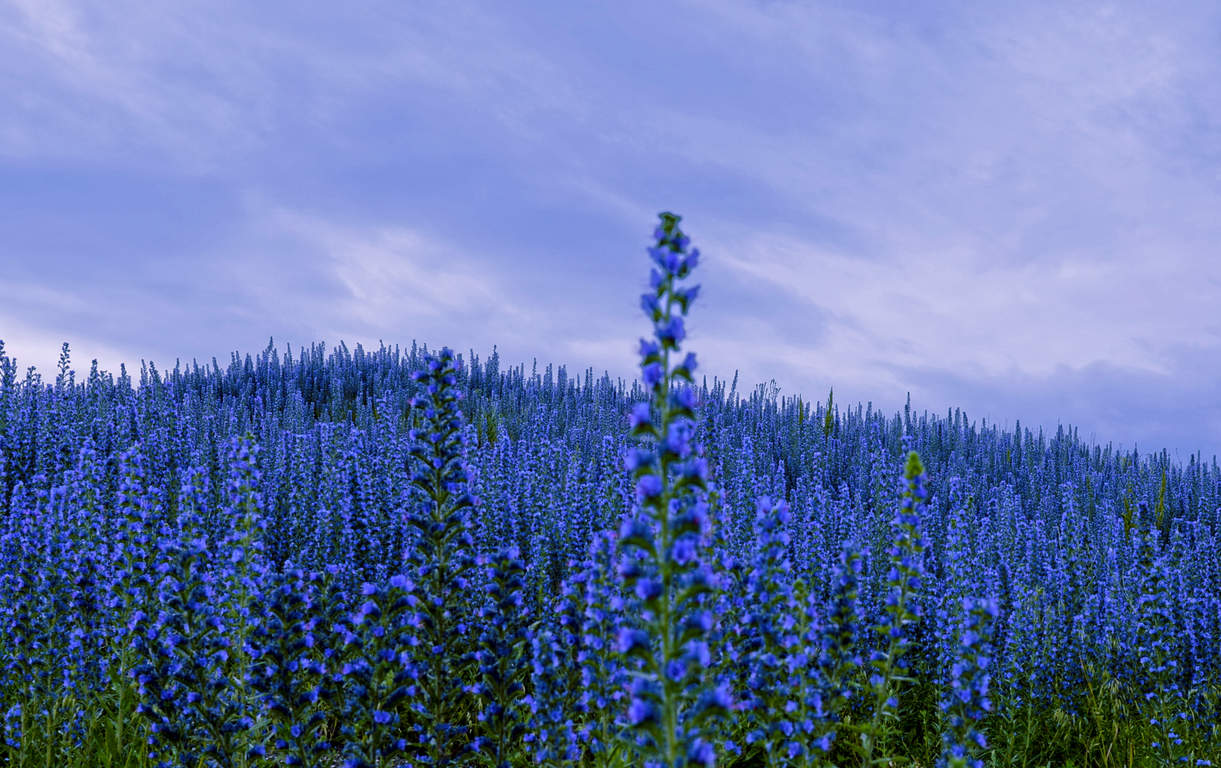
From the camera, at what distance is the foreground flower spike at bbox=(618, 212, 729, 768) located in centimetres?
332

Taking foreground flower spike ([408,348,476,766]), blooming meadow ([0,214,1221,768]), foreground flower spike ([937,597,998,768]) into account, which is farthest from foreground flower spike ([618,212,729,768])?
foreground flower spike ([408,348,476,766])

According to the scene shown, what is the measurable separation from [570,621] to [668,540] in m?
2.59

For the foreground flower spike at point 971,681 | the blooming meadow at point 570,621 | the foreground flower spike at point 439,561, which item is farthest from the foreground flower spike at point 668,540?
the foreground flower spike at point 439,561

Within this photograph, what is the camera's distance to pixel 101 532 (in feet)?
30.3

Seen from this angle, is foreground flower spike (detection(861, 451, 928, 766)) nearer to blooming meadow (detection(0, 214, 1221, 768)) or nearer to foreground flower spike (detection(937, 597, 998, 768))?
blooming meadow (detection(0, 214, 1221, 768))

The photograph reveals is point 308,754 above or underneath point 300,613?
underneath

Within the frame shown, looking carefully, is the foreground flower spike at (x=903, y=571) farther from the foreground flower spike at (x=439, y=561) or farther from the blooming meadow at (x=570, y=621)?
the foreground flower spike at (x=439, y=561)

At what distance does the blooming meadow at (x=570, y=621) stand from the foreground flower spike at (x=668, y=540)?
0.01 m

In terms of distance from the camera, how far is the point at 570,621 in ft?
18.9

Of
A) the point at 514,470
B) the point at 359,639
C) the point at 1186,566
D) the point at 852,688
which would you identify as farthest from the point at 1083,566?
the point at 359,639

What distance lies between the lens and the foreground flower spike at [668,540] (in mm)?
3318

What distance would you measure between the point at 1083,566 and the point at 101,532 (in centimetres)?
1426

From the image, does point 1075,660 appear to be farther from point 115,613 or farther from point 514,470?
point 115,613

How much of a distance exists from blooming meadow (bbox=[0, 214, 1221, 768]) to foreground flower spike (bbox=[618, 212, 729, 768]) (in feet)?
0.05
